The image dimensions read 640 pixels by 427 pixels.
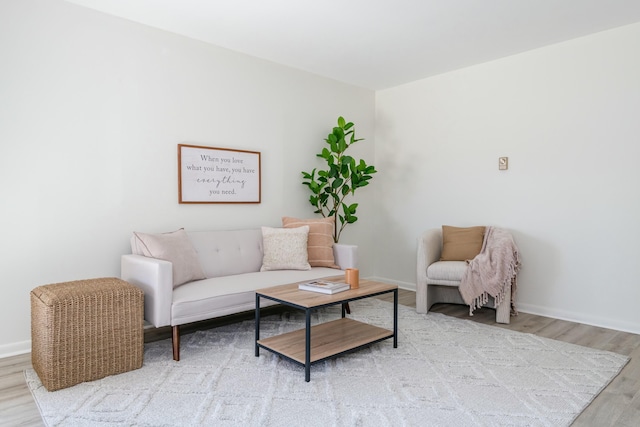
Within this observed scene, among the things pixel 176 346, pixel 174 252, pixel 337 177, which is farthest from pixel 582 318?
pixel 174 252

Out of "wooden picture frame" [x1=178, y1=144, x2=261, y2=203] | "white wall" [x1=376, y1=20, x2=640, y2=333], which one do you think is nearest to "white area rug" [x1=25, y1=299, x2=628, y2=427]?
"white wall" [x1=376, y1=20, x2=640, y2=333]

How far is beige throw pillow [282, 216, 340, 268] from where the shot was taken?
12.8 ft

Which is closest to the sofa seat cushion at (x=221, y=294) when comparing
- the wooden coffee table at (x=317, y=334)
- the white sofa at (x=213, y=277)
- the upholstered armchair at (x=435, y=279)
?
the white sofa at (x=213, y=277)

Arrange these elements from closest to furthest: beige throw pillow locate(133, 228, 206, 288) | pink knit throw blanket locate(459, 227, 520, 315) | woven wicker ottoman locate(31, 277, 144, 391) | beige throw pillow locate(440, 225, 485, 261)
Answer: woven wicker ottoman locate(31, 277, 144, 391), beige throw pillow locate(133, 228, 206, 288), pink knit throw blanket locate(459, 227, 520, 315), beige throw pillow locate(440, 225, 485, 261)

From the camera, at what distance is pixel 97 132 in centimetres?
320

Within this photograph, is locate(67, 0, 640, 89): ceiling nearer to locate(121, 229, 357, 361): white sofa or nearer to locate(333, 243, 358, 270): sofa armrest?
locate(121, 229, 357, 361): white sofa

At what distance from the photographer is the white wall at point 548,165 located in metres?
3.50

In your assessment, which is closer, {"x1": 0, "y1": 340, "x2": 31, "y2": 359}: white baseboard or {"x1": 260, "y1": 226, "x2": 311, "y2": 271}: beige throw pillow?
{"x1": 0, "y1": 340, "x2": 31, "y2": 359}: white baseboard

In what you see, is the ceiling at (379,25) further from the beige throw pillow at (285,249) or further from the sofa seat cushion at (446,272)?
the sofa seat cushion at (446,272)

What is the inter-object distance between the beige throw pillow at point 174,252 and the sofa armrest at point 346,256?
51.6 inches

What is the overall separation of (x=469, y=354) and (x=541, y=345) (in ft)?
2.06

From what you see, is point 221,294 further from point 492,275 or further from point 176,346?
point 492,275

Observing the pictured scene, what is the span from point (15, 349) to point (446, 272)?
3.37 m

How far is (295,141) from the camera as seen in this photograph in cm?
454
